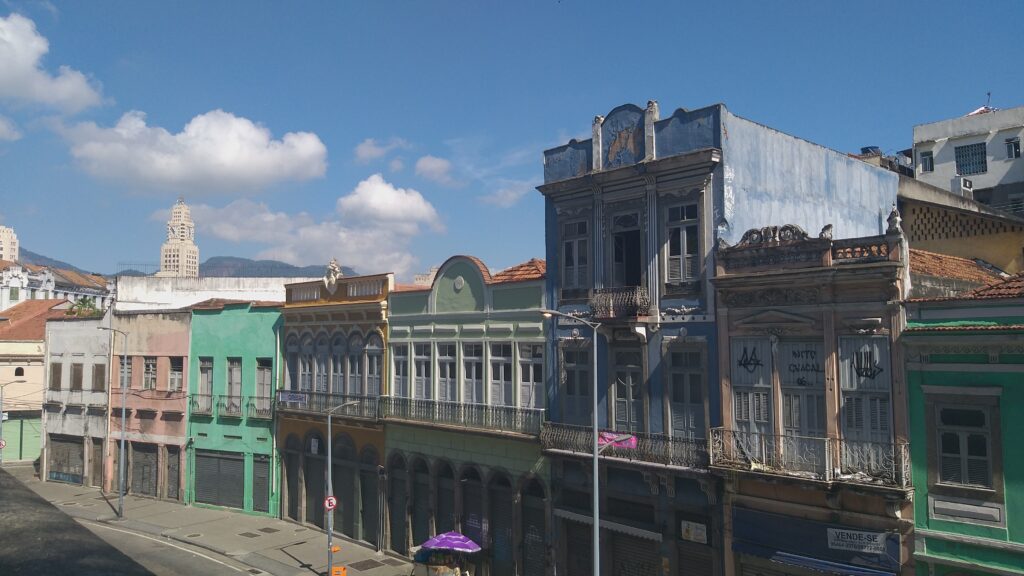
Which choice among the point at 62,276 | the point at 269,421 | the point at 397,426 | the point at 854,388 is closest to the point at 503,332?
the point at 397,426

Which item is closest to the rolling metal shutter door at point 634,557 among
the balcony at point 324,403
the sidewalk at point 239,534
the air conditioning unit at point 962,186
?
the sidewalk at point 239,534

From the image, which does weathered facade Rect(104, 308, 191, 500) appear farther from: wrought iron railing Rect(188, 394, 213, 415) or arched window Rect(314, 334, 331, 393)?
arched window Rect(314, 334, 331, 393)

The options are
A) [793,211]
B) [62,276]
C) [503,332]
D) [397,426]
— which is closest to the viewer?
[793,211]

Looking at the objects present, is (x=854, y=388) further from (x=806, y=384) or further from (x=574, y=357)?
(x=574, y=357)

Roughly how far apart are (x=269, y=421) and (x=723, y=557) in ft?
86.4

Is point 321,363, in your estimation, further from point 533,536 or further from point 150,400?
point 533,536

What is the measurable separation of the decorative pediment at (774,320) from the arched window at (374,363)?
59.4ft

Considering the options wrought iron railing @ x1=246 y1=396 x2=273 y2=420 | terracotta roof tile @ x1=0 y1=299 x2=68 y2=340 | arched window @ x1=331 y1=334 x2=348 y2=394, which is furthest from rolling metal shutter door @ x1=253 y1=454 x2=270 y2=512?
terracotta roof tile @ x1=0 y1=299 x2=68 y2=340

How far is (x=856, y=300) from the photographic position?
2019 centimetres

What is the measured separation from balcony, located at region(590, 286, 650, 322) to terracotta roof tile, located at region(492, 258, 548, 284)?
389cm

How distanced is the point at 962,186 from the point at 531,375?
25587 millimetres

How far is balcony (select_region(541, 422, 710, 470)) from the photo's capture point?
Answer: 23.2 metres

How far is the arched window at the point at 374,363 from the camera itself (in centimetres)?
3578

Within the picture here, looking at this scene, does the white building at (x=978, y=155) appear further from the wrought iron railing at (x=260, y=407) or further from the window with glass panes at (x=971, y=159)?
the wrought iron railing at (x=260, y=407)
